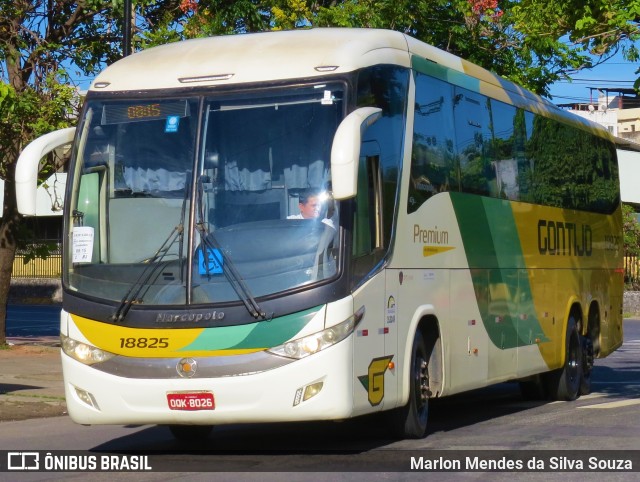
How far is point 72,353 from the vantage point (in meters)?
10.4

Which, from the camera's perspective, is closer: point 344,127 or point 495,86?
point 344,127

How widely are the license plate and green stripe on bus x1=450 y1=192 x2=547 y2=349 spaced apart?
12.7 feet

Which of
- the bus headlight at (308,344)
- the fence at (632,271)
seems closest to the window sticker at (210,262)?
the bus headlight at (308,344)

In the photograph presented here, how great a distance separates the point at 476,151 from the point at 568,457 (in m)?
4.12

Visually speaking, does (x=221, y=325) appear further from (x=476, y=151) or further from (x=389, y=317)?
(x=476, y=151)

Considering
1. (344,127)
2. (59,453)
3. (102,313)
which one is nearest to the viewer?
(344,127)

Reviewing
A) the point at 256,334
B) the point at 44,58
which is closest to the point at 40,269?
the point at 44,58

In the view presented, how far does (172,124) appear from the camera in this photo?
1047 cm

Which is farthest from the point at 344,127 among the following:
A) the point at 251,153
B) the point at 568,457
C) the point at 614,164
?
the point at 614,164

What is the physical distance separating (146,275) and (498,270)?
16.4 feet

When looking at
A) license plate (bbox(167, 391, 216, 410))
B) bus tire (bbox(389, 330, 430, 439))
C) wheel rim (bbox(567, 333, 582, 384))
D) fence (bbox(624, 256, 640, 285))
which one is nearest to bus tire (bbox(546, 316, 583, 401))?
wheel rim (bbox(567, 333, 582, 384))

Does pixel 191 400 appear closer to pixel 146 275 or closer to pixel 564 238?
pixel 146 275

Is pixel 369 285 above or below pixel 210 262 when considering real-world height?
below

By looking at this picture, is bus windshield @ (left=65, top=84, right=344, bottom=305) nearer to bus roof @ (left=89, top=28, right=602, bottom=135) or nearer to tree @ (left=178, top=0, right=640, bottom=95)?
bus roof @ (left=89, top=28, right=602, bottom=135)
